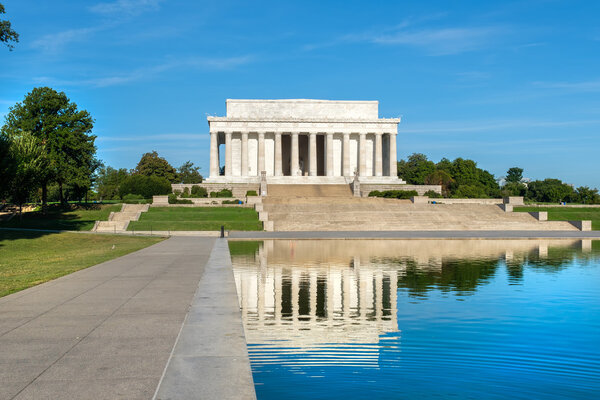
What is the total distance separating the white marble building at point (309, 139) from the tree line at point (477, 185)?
421 inches

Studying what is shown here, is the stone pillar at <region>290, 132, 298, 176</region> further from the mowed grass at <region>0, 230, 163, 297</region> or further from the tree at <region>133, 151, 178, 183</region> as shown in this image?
the mowed grass at <region>0, 230, 163, 297</region>

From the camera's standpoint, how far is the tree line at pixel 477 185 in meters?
89.4

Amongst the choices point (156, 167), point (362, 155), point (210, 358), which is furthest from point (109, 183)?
point (210, 358)

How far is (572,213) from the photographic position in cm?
6406

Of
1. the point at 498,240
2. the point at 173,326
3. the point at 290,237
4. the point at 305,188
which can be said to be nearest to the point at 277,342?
the point at 173,326

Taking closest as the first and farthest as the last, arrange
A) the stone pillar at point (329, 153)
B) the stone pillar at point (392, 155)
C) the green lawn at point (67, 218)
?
1. the green lawn at point (67, 218)
2. the stone pillar at point (392, 155)
3. the stone pillar at point (329, 153)

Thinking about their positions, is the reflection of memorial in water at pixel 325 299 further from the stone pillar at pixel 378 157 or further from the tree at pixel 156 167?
the tree at pixel 156 167

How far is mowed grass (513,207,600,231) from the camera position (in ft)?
199

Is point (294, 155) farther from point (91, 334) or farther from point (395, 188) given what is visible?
point (91, 334)

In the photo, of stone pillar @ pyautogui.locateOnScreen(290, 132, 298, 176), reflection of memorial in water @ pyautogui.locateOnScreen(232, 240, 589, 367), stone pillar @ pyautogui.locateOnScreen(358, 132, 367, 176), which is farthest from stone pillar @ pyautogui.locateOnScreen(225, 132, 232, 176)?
reflection of memorial in water @ pyautogui.locateOnScreen(232, 240, 589, 367)

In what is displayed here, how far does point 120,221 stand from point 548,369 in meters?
53.0

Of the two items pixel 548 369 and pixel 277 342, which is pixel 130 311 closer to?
pixel 277 342

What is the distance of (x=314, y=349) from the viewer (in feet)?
33.8

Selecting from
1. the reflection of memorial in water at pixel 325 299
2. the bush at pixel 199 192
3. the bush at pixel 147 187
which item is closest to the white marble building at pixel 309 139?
the bush at pixel 199 192
